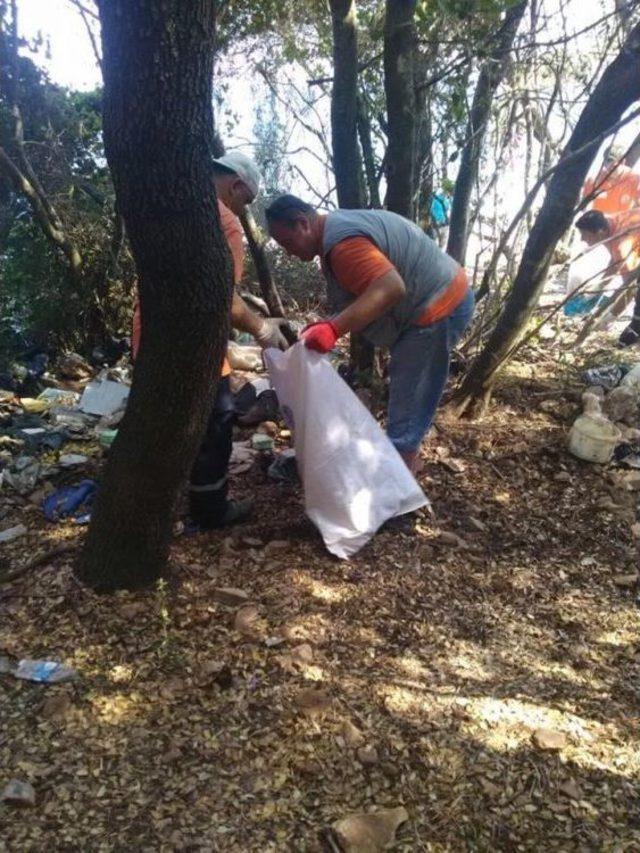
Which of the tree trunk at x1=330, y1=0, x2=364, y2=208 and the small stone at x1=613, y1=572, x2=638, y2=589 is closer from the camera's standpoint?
the small stone at x1=613, y1=572, x2=638, y2=589

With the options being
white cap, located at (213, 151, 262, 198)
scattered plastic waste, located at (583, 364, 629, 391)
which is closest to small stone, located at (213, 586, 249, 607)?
white cap, located at (213, 151, 262, 198)

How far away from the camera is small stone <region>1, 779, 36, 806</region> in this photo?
1.51 meters

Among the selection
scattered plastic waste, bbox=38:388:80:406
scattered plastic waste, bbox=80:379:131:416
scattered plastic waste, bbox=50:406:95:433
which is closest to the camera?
scattered plastic waste, bbox=50:406:95:433

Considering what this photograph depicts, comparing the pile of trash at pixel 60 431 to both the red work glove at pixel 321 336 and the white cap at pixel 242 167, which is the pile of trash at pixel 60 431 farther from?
the white cap at pixel 242 167

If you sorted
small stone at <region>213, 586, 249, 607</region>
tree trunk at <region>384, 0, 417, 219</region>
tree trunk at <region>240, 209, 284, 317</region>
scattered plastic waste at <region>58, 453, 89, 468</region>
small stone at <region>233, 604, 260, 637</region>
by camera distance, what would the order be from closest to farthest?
small stone at <region>233, 604, 260, 637</region>, small stone at <region>213, 586, 249, 607</region>, tree trunk at <region>384, 0, 417, 219</region>, scattered plastic waste at <region>58, 453, 89, 468</region>, tree trunk at <region>240, 209, 284, 317</region>

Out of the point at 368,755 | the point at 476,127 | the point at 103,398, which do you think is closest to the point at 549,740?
the point at 368,755

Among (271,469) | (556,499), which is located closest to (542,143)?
(556,499)

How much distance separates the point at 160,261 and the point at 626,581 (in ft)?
7.03

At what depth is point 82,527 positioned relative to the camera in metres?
2.65

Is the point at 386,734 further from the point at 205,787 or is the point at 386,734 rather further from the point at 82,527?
the point at 82,527

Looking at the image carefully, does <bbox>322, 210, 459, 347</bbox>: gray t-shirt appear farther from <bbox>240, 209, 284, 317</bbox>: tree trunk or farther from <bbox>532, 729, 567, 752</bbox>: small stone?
<bbox>240, 209, 284, 317</bbox>: tree trunk

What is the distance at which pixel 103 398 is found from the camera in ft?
13.6

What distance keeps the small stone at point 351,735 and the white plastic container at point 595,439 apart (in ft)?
7.27

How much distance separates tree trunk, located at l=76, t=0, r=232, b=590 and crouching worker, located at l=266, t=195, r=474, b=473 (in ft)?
2.13
